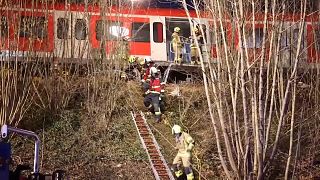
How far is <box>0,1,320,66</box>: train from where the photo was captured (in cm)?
1262

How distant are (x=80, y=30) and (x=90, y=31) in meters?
0.50

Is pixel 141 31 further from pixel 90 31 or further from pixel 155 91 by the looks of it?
pixel 155 91

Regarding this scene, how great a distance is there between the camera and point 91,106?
13742 mm

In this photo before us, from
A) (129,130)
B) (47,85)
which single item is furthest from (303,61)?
(47,85)

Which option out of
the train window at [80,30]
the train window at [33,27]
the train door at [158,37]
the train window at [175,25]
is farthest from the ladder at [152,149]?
the train window at [175,25]

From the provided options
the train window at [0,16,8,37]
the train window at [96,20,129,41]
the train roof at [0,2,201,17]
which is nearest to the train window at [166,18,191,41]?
the train roof at [0,2,201,17]

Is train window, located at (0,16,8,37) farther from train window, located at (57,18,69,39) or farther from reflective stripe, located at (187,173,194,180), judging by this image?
reflective stripe, located at (187,173,194,180)

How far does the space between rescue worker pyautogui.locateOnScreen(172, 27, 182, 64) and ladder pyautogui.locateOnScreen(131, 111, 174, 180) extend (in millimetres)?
3235

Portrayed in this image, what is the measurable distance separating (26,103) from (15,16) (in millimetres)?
2294

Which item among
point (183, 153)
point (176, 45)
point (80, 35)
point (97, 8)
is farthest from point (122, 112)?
point (183, 153)

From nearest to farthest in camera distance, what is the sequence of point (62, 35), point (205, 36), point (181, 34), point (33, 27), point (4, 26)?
point (205, 36), point (4, 26), point (33, 27), point (62, 35), point (181, 34)

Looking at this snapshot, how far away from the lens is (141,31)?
1730cm

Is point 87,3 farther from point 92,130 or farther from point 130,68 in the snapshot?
point 92,130

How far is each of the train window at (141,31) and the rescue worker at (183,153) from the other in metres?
6.77
